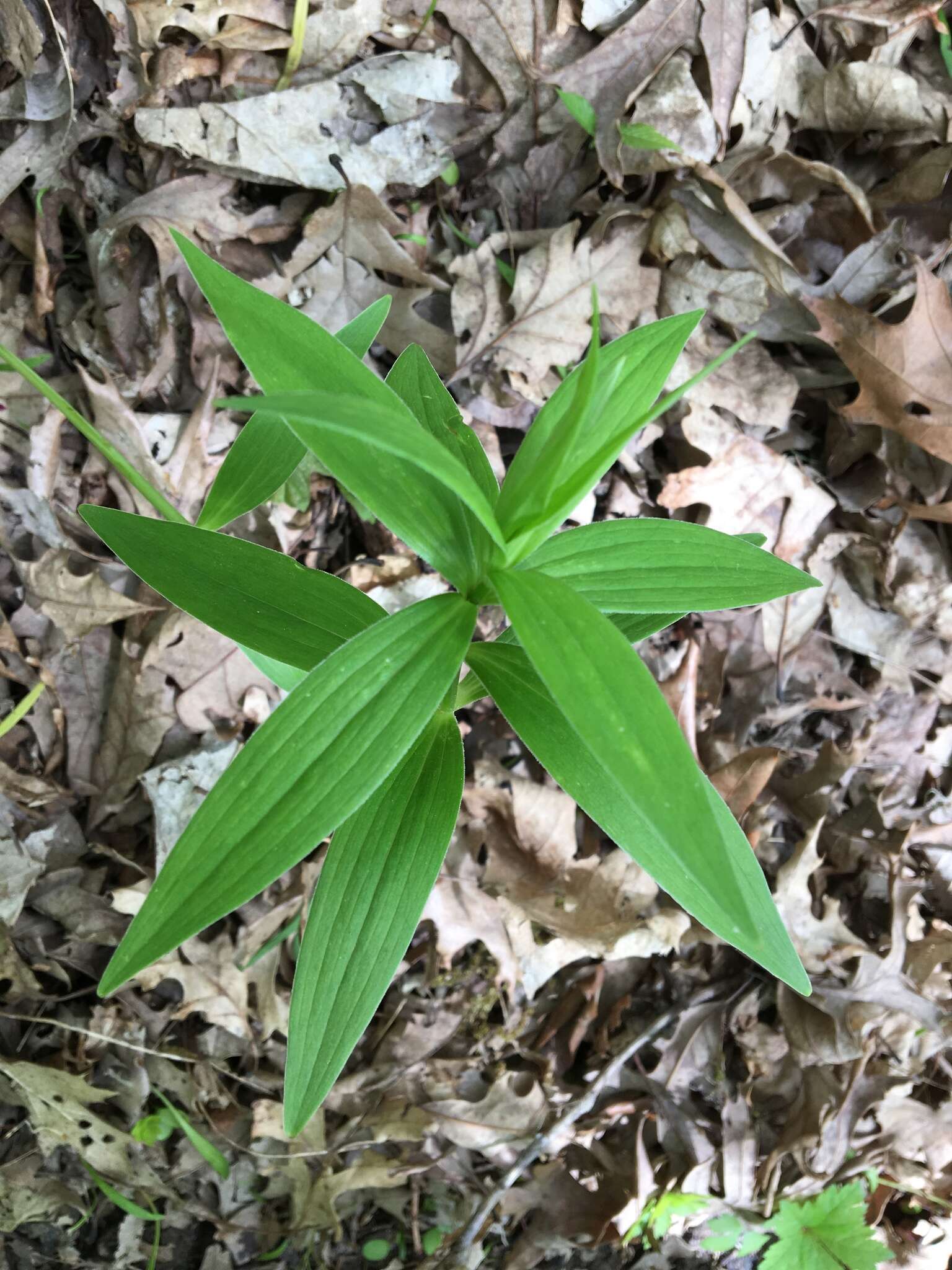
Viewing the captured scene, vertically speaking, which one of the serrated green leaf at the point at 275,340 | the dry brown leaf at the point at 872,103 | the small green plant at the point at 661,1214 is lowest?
the small green plant at the point at 661,1214

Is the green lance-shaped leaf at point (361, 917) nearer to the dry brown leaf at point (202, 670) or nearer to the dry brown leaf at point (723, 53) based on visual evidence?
the dry brown leaf at point (202, 670)

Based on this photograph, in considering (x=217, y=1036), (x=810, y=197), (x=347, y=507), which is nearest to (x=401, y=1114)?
(x=217, y=1036)

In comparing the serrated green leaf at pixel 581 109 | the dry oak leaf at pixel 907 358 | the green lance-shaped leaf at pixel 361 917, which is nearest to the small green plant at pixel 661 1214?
the green lance-shaped leaf at pixel 361 917

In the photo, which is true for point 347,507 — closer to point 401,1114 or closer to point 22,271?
point 22,271

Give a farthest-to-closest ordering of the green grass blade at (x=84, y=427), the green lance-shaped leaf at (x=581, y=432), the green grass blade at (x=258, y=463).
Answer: the green grass blade at (x=258, y=463) → the green grass blade at (x=84, y=427) → the green lance-shaped leaf at (x=581, y=432)

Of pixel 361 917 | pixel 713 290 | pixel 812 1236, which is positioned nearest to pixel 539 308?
pixel 713 290

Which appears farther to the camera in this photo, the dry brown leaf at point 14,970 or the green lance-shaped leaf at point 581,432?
the dry brown leaf at point 14,970

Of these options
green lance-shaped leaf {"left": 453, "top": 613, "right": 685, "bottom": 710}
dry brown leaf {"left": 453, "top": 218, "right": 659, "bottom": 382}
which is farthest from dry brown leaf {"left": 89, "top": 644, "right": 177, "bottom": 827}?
dry brown leaf {"left": 453, "top": 218, "right": 659, "bottom": 382}

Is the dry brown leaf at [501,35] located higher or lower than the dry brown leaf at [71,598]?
higher
